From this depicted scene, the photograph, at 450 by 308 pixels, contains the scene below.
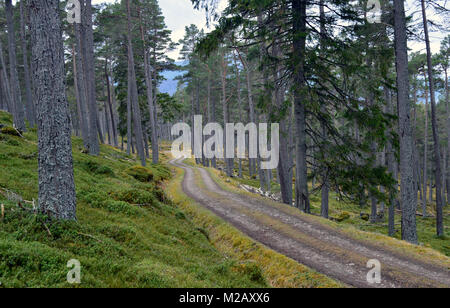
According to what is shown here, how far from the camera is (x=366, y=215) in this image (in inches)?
1125

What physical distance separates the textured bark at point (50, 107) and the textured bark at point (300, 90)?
8.51 metres

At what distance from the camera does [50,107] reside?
5.70 meters

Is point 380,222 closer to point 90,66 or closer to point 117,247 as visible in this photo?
point 117,247

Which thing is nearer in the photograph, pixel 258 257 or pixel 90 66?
pixel 258 257

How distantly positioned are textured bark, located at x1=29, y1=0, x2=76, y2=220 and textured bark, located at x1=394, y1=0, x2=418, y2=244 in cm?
1278

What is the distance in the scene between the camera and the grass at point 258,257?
7.11 meters

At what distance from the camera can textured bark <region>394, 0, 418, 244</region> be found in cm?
1141

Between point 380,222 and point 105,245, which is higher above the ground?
point 105,245

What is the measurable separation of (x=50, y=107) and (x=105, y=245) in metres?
3.26
